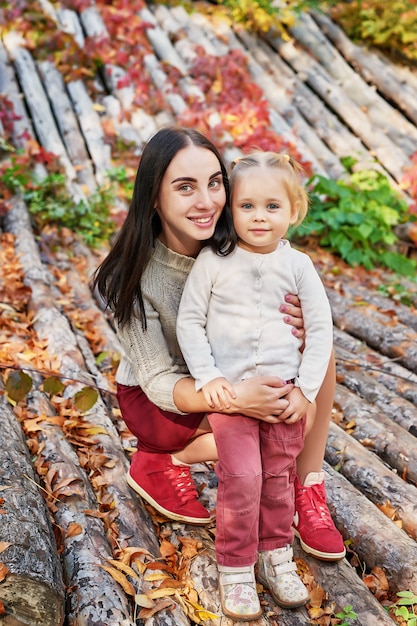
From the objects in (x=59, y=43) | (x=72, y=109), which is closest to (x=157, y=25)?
(x=59, y=43)

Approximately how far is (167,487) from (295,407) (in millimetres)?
723

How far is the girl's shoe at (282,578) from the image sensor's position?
2225mm

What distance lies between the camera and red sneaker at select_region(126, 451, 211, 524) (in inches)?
101

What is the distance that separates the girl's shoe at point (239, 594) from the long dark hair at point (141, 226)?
1018 mm

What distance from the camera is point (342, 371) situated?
4.01m

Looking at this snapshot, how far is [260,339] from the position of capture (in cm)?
234

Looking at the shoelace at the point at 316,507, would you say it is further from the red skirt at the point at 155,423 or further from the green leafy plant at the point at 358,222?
the green leafy plant at the point at 358,222

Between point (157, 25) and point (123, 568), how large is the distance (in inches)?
305

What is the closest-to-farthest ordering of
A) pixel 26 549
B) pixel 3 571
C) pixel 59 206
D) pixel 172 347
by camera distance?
pixel 3 571 < pixel 26 549 < pixel 172 347 < pixel 59 206

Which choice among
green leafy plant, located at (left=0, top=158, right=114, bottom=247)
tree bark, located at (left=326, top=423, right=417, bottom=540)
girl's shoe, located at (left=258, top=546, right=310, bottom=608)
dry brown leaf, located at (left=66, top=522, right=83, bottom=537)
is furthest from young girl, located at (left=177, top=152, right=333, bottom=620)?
green leafy plant, located at (left=0, top=158, right=114, bottom=247)

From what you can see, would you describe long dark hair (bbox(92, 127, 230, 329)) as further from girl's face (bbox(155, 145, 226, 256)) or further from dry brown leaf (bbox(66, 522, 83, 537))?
dry brown leaf (bbox(66, 522, 83, 537))

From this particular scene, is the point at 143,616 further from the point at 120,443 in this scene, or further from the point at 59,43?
the point at 59,43

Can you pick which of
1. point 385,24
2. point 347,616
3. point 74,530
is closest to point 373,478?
point 347,616

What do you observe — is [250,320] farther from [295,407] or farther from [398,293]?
[398,293]
